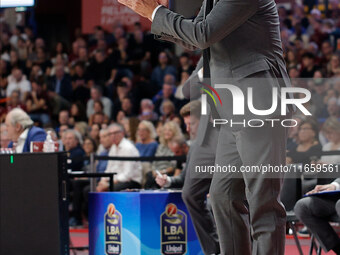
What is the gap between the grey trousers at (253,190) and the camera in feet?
10.2

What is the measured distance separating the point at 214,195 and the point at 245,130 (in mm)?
377

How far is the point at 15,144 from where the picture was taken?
6770mm

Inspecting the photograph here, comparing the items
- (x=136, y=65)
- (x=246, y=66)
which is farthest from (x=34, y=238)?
(x=136, y=65)

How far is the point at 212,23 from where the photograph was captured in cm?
314

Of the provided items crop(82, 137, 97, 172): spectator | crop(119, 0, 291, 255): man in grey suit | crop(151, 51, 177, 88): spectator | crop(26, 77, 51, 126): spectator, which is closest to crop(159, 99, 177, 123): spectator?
crop(82, 137, 97, 172): spectator

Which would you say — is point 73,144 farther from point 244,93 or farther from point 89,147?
point 244,93

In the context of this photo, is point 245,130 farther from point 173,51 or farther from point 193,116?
point 173,51

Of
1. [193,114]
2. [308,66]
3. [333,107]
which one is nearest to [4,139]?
[193,114]


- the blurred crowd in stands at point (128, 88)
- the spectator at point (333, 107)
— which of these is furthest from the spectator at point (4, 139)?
the spectator at point (333, 107)

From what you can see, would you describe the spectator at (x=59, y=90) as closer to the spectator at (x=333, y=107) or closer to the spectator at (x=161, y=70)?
the spectator at (x=161, y=70)

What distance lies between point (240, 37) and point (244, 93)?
28 centimetres

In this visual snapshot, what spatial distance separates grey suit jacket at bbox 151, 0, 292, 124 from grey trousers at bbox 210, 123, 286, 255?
14cm

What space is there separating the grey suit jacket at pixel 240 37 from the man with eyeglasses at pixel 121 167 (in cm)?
531

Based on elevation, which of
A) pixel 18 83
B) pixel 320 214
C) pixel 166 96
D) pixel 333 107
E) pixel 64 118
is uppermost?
pixel 18 83
